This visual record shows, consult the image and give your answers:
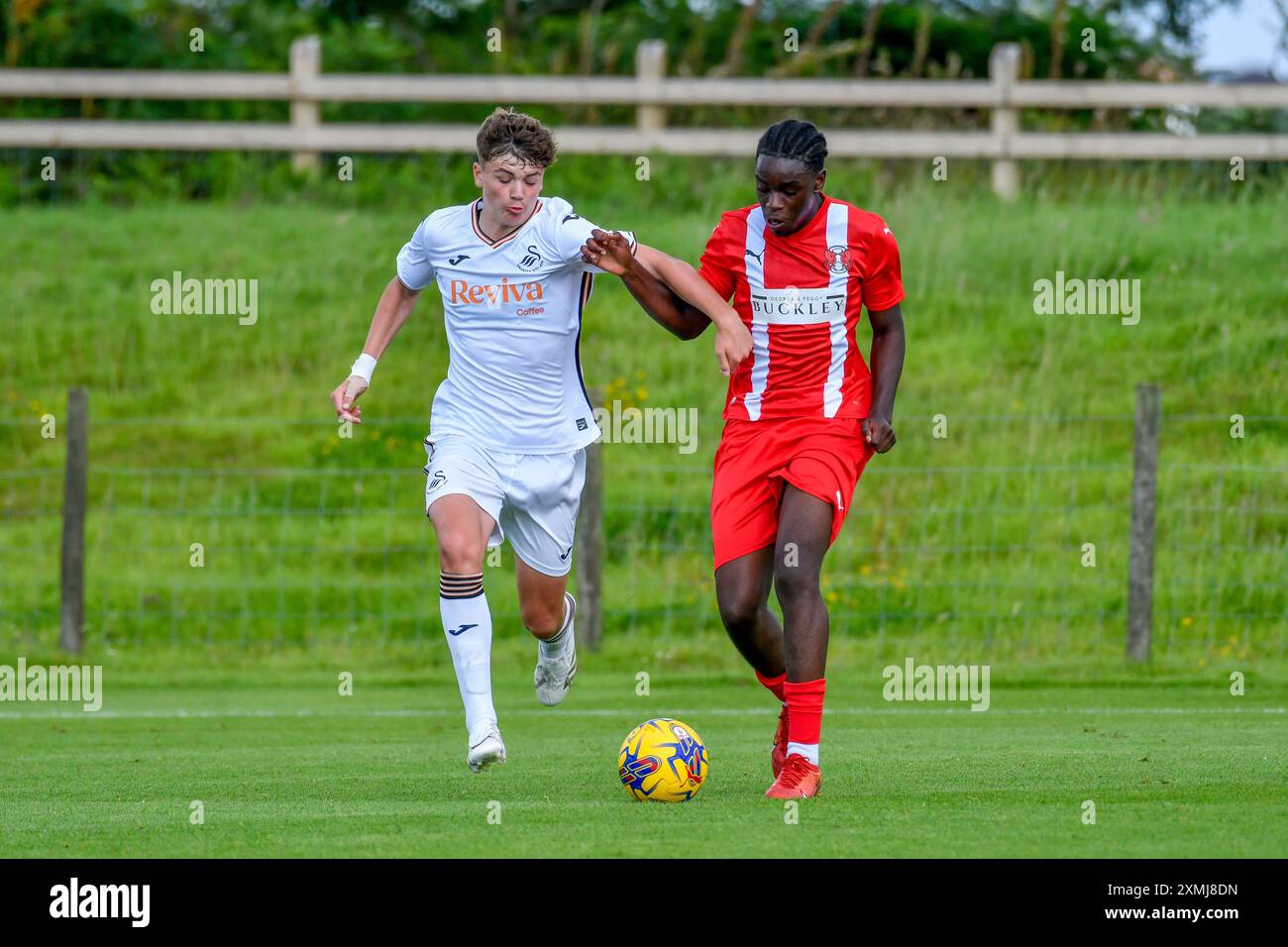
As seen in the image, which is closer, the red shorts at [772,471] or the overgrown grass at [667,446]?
the red shorts at [772,471]

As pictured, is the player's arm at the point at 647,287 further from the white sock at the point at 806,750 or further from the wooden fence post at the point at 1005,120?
the wooden fence post at the point at 1005,120

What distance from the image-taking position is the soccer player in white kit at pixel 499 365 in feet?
25.6

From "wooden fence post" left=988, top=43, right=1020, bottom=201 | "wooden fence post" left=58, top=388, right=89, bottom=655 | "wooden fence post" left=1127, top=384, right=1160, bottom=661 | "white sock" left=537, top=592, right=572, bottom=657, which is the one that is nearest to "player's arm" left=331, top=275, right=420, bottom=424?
"white sock" left=537, top=592, right=572, bottom=657

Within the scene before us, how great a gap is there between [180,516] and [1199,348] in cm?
891

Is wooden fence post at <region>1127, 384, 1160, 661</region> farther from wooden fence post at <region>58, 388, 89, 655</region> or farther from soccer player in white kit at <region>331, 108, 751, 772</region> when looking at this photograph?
wooden fence post at <region>58, 388, 89, 655</region>

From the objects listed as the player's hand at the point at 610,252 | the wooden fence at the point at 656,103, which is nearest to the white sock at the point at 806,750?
the player's hand at the point at 610,252

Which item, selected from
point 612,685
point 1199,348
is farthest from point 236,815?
point 1199,348

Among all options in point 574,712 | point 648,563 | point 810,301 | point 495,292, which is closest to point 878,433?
point 810,301

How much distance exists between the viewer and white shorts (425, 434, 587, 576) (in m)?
8.02

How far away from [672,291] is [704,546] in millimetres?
7400

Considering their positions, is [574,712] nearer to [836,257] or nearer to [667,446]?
[836,257]

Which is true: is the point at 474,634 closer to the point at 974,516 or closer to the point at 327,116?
the point at 974,516

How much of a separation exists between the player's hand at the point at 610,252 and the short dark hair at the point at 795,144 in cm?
69

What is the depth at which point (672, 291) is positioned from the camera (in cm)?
787
